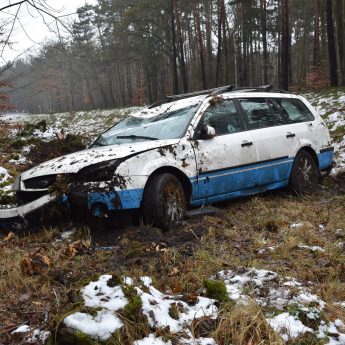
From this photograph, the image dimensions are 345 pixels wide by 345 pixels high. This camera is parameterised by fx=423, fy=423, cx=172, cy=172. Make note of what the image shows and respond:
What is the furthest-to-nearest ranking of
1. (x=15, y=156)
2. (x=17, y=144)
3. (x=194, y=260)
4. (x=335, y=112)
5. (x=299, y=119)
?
(x=335, y=112) < (x=17, y=144) < (x=15, y=156) < (x=299, y=119) < (x=194, y=260)

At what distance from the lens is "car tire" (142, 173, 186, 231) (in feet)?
15.3

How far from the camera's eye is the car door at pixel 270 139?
6.21 metres

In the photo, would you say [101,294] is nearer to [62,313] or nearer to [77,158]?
[62,313]

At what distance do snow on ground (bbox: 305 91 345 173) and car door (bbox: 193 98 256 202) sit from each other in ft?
11.7

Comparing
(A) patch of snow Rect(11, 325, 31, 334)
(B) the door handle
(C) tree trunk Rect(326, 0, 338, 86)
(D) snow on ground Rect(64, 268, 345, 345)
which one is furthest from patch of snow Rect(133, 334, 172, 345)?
(C) tree trunk Rect(326, 0, 338, 86)

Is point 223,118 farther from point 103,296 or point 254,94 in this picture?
point 103,296

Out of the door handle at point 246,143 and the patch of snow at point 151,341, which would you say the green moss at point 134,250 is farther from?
the door handle at point 246,143

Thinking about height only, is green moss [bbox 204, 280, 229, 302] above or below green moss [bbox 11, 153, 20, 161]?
below

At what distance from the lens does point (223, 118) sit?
5984 mm

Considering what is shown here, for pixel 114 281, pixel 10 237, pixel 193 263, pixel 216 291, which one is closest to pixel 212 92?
pixel 193 263

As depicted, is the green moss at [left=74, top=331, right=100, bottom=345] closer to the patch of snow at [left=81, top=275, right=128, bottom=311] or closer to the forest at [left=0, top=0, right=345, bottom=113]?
the patch of snow at [left=81, top=275, right=128, bottom=311]

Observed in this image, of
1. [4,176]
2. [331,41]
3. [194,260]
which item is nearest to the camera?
[194,260]

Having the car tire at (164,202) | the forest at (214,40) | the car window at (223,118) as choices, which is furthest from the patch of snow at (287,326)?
the forest at (214,40)

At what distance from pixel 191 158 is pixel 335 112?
10.0m
